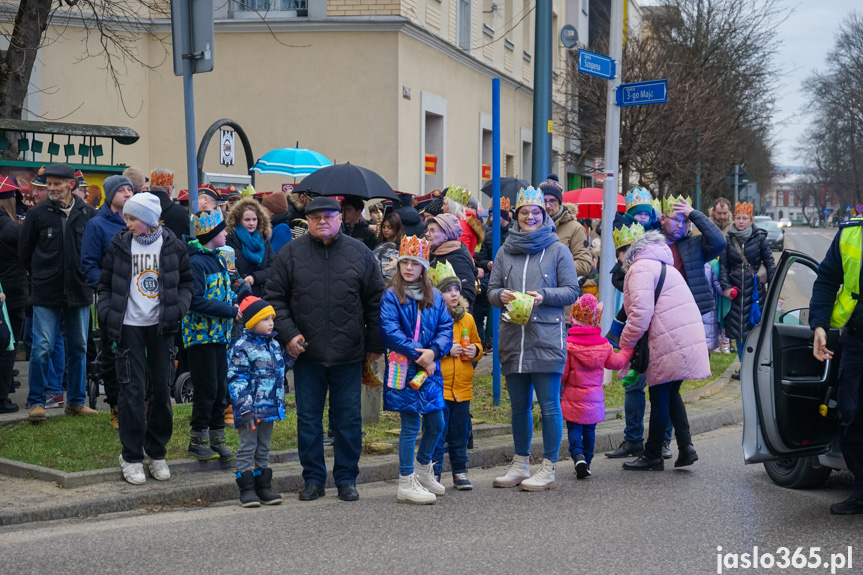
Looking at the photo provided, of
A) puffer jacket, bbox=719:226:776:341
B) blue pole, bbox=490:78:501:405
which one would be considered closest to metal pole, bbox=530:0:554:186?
blue pole, bbox=490:78:501:405

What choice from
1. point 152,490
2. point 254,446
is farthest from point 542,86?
point 152,490

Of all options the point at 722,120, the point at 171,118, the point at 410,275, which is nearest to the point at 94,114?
the point at 171,118

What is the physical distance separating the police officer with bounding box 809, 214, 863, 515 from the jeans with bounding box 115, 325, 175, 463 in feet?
13.9

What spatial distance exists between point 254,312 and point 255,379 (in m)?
0.43

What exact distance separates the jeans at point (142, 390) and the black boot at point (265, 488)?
82 cm

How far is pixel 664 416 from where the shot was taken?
797cm

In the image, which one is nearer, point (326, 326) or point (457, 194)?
point (326, 326)

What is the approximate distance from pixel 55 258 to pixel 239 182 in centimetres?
610

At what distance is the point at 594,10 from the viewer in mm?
39656

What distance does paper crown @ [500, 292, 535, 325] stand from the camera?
713cm

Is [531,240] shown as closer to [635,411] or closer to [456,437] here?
[456,437]

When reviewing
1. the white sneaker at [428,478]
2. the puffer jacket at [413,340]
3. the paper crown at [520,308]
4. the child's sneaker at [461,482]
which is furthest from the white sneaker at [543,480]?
the paper crown at [520,308]

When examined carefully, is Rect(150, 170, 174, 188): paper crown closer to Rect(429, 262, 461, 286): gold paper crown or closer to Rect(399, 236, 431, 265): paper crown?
Rect(429, 262, 461, 286): gold paper crown

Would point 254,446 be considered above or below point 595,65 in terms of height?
below
